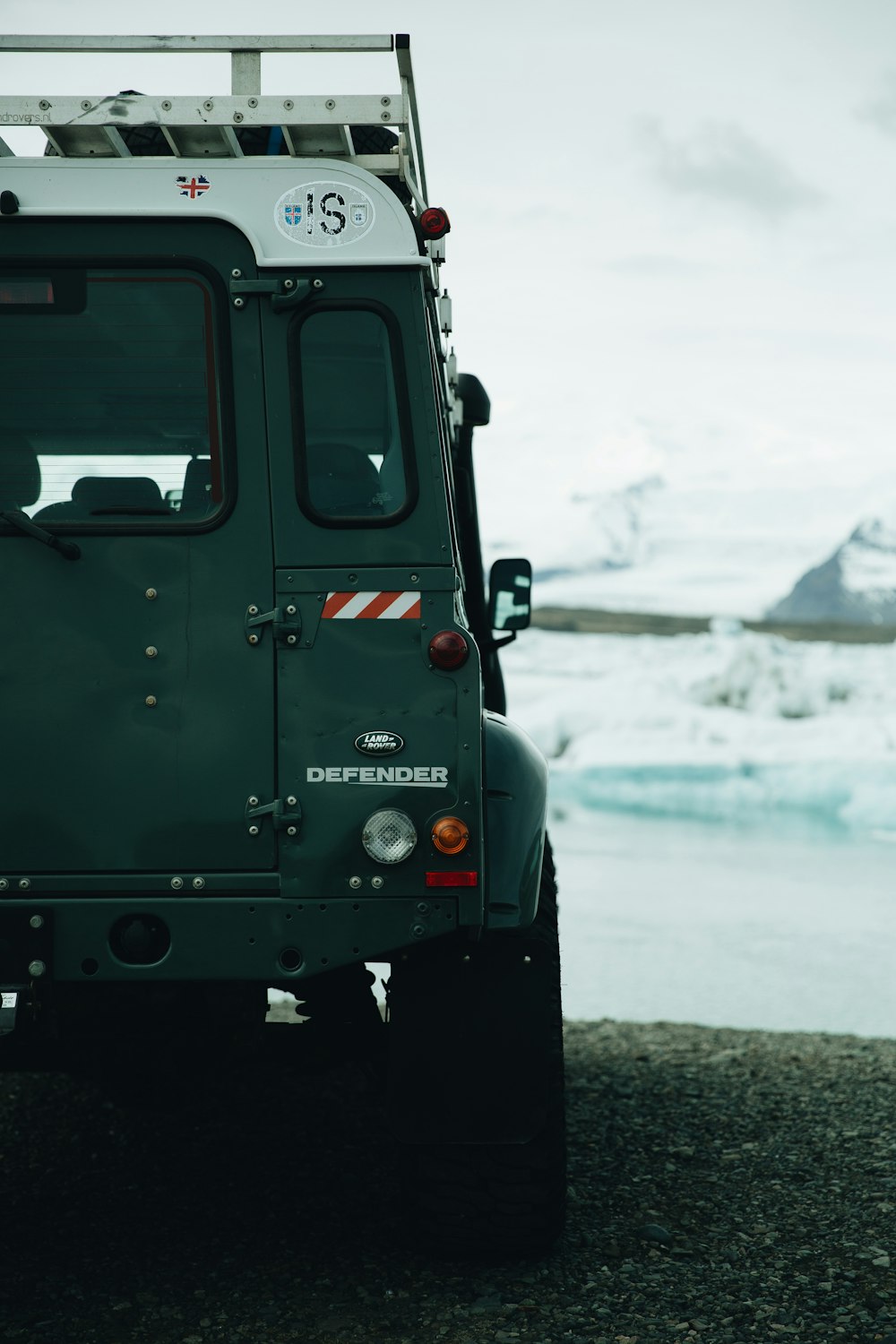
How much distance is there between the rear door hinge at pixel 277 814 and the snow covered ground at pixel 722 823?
6.05 meters

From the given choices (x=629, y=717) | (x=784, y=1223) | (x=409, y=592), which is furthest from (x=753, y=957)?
(x=629, y=717)

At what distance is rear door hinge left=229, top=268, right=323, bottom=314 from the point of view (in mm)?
3662

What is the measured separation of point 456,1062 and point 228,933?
2.45 ft

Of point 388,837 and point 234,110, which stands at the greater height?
point 234,110

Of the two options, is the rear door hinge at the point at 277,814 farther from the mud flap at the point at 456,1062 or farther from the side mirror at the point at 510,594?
the side mirror at the point at 510,594

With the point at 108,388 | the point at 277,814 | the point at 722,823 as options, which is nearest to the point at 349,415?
the point at 108,388

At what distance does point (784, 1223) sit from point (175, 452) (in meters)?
3.11

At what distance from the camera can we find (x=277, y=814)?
3.56 meters

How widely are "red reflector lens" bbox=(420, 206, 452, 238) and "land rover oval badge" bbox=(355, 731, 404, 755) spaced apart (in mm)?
1315

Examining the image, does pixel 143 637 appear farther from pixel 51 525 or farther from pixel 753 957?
pixel 753 957

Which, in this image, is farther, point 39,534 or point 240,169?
point 240,169

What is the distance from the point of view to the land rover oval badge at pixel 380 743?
3.57 metres

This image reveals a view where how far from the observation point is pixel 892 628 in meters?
54.4

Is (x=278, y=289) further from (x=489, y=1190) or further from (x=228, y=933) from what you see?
(x=489, y=1190)
